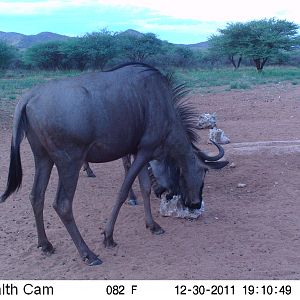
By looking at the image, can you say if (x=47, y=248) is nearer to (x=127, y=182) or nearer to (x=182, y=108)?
(x=127, y=182)

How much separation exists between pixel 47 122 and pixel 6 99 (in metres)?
13.0

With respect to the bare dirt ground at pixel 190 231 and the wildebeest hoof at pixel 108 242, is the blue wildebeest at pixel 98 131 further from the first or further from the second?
the bare dirt ground at pixel 190 231

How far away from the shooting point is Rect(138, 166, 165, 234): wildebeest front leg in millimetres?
5426

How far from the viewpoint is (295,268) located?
4.37 m

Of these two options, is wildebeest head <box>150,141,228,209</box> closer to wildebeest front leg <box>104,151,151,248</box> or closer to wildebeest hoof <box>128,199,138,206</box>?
wildebeest front leg <box>104,151,151,248</box>

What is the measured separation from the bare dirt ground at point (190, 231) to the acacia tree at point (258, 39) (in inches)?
1103

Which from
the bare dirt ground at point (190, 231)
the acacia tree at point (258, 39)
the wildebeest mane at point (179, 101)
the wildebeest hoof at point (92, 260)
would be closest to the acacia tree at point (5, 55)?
the acacia tree at point (258, 39)

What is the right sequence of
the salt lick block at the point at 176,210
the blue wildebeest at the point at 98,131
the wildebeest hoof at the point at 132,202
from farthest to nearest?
the wildebeest hoof at the point at 132,202, the salt lick block at the point at 176,210, the blue wildebeest at the point at 98,131

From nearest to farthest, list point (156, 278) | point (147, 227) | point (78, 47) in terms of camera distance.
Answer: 1. point (156, 278)
2. point (147, 227)
3. point (78, 47)

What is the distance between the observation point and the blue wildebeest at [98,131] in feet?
14.4

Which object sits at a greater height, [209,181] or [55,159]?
[55,159]

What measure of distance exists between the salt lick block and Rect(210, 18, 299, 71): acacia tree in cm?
2992

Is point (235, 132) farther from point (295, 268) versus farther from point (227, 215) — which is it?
point (295, 268)

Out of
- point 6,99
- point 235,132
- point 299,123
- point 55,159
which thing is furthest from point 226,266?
point 6,99
